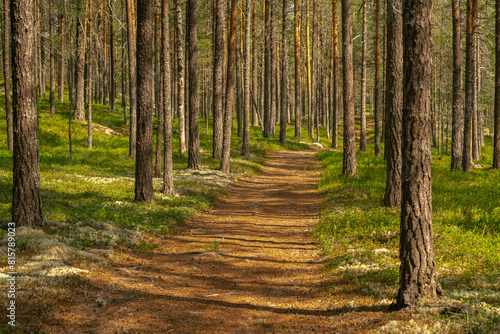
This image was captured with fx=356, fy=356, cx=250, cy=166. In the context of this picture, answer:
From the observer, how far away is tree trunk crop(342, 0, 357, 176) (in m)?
15.8

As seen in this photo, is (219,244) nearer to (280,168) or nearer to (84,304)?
(84,304)

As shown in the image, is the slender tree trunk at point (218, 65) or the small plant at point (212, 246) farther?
the slender tree trunk at point (218, 65)

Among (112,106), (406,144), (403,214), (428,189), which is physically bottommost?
(403,214)

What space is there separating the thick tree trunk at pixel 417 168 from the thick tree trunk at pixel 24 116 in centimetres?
754

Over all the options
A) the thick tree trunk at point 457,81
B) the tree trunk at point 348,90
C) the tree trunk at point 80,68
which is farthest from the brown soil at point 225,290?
the tree trunk at point 80,68

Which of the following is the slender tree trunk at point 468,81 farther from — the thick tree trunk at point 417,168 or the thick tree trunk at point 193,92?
the thick tree trunk at point 417,168

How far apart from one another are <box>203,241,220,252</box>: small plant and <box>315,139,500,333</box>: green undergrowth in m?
2.61

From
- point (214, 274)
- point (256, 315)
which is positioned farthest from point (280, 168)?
point (256, 315)

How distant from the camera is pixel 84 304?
5512 mm

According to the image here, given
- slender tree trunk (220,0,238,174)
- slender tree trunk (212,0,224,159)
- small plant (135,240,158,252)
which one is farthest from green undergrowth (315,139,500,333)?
slender tree trunk (212,0,224,159)

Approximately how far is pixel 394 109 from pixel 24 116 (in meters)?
10.1

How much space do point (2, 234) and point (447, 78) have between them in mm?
49732

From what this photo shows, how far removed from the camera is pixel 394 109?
36.8 ft

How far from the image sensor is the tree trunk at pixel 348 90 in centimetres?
1577
